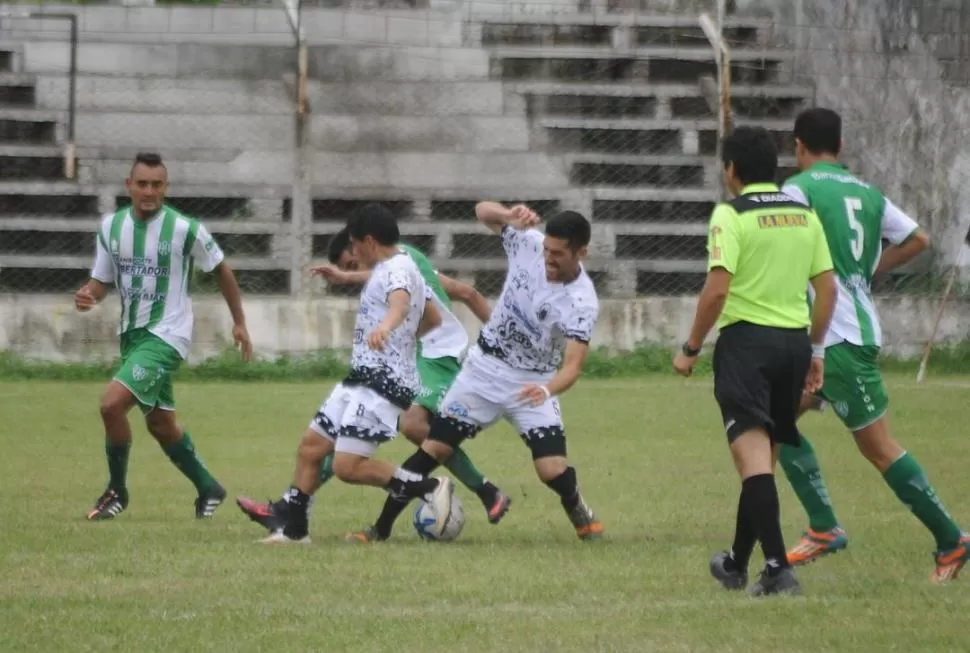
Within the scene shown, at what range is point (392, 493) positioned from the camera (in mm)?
9602

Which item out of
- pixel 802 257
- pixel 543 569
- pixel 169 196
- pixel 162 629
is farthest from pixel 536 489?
pixel 169 196

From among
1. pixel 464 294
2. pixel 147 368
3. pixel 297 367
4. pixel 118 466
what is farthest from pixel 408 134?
pixel 118 466

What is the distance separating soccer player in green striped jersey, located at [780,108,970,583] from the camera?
26.7 ft

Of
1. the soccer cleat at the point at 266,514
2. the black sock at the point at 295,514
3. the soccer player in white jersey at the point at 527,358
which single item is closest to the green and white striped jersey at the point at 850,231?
the soccer player in white jersey at the point at 527,358

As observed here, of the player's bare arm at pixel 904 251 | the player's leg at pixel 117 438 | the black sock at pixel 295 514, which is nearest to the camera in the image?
the player's bare arm at pixel 904 251

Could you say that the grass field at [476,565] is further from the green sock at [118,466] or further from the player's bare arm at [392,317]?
the player's bare arm at [392,317]

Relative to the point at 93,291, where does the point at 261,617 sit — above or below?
below

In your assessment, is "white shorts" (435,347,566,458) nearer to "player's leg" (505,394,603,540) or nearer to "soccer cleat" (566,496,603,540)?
"player's leg" (505,394,603,540)

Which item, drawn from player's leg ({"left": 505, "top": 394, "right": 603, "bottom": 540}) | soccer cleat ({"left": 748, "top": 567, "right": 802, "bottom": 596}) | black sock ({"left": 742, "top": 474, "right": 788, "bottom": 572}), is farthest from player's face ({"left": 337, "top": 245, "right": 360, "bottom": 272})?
soccer cleat ({"left": 748, "top": 567, "right": 802, "bottom": 596})

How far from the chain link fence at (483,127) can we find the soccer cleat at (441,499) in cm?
1100

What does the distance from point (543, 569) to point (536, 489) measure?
3852 millimetres

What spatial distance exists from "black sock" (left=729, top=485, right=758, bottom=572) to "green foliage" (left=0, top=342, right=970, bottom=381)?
1221cm

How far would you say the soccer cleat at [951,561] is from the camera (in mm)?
7930

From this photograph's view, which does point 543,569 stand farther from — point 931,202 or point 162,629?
point 931,202
